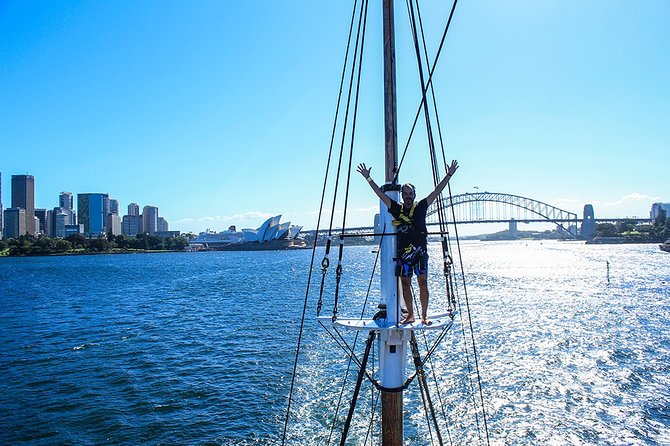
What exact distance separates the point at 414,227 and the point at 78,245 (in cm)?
17547

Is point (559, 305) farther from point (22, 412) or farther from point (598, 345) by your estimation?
point (22, 412)

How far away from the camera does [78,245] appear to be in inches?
6156

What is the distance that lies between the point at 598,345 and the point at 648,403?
723 cm

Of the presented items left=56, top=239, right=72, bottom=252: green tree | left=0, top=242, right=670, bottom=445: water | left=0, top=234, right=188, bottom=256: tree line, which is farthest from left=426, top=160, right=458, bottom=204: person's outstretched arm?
left=56, top=239, right=72, bottom=252: green tree

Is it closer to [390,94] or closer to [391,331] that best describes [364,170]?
[390,94]

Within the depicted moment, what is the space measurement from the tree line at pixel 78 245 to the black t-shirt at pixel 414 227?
168 m

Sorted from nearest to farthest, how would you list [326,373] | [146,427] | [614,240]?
[146,427] < [326,373] < [614,240]

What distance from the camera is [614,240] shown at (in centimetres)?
15000

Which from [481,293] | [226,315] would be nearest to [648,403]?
[226,315]

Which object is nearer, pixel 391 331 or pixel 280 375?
pixel 391 331

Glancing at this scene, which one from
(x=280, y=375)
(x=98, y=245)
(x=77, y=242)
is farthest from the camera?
(x=77, y=242)

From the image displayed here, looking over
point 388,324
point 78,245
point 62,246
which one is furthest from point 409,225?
point 78,245

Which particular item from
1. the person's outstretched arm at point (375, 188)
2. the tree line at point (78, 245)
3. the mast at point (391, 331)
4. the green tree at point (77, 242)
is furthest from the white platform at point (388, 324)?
the green tree at point (77, 242)

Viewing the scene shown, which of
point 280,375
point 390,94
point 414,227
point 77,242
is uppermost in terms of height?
point 390,94
